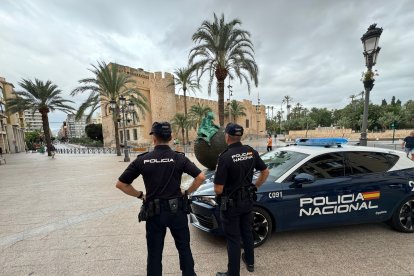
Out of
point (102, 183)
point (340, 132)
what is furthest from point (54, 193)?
point (340, 132)

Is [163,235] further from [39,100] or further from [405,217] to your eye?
[39,100]

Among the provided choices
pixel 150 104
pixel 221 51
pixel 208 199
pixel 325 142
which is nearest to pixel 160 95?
pixel 150 104

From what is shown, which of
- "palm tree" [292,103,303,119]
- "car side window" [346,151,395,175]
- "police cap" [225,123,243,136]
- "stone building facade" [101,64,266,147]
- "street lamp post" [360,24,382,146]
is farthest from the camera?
"palm tree" [292,103,303,119]

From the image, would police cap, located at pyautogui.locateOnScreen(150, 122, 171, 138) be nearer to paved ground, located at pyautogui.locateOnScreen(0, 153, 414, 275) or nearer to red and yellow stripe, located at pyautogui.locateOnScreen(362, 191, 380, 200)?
paved ground, located at pyautogui.locateOnScreen(0, 153, 414, 275)

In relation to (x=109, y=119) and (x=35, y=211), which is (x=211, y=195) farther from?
(x=109, y=119)

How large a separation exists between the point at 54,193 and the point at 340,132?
1860 inches

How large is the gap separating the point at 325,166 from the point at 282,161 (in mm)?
642

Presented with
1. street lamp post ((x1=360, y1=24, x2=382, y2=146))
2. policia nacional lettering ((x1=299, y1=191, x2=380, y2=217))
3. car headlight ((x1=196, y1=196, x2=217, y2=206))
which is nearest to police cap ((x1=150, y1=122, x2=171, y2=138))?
car headlight ((x1=196, y1=196, x2=217, y2=206))

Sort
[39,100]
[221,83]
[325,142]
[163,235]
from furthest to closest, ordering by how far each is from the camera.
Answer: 1. [39,100]
2. [221,83]
3. [325,142]
4. [163,235]

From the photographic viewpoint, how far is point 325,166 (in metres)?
3.33

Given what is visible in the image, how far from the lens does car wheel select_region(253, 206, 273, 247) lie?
3.11m

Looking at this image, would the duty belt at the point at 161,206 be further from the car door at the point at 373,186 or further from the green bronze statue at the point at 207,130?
the green bronze statue at the point at 207,130

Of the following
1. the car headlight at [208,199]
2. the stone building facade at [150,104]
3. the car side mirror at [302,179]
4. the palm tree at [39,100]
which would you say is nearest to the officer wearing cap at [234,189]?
the car headlight at [208,199]

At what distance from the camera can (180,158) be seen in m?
2.23
